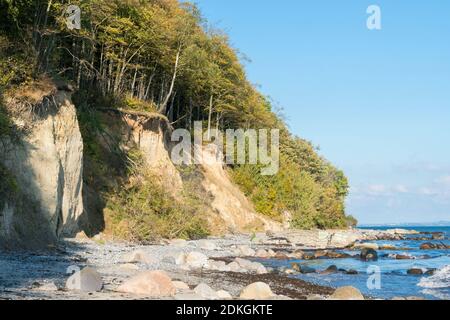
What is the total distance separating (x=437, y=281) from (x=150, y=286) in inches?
465

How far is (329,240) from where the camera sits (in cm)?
3450

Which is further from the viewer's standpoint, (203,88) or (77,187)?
(203,88)

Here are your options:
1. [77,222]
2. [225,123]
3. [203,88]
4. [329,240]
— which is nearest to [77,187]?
[77,222]

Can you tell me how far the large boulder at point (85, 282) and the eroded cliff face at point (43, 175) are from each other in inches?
233

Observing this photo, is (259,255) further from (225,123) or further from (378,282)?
(225,123)

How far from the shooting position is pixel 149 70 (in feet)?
123

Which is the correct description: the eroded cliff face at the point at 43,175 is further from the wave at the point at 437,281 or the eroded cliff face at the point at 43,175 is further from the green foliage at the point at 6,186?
the wave at the point at 437,281

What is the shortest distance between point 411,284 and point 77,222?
13037 millimetres

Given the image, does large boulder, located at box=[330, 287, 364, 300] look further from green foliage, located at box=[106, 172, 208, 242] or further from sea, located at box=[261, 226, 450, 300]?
green foliage, located at box=[106, 172, 208, 242]

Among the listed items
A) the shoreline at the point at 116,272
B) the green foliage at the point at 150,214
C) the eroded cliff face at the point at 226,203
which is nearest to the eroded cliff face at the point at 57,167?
the green foliage at the point at 150,214

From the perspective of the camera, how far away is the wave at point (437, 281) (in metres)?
17.3

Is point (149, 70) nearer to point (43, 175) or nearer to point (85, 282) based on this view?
point (43, 175)

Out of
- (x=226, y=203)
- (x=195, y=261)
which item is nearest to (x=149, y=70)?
(x=226, y=203)

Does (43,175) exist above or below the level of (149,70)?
below
